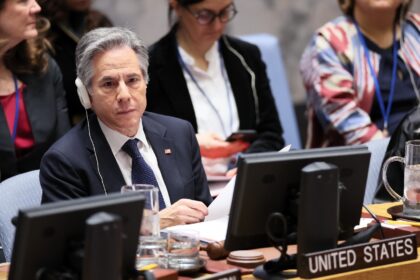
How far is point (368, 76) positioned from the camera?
468cm

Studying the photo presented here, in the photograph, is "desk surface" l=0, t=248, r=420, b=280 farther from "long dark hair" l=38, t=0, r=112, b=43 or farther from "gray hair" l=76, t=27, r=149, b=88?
"long dark hair" l=38, t=0, r=112, b=43

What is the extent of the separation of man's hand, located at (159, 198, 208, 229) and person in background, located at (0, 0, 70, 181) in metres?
1.16

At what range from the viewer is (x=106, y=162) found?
3182mm

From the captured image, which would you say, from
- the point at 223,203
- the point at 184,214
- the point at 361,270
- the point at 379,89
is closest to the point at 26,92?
the point at 184,214

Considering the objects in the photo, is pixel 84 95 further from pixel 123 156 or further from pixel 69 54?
pixel 69 54

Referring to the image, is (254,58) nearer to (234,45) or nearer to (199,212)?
(234,45)

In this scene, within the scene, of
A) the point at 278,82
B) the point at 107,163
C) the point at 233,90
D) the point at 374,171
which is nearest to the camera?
the point at 107,163

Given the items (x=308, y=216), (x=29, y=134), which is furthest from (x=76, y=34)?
(x=308, y=216)

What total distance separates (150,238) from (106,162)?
648mm

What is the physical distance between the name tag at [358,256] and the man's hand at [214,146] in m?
1.66

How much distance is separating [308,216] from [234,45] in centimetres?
221

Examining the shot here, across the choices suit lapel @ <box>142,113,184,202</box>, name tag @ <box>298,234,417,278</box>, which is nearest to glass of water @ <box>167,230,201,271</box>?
name tag @ <box>298,234,417,278</box>

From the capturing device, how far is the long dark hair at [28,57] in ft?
13.6

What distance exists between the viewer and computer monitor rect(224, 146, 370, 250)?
8.18ft
